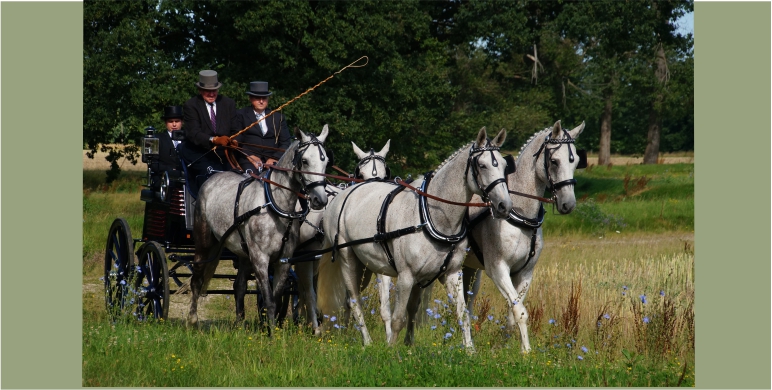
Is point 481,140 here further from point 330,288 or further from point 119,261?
point 119,261

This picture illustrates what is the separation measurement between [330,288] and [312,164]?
157 centimetres

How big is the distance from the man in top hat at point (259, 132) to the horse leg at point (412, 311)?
2.28m

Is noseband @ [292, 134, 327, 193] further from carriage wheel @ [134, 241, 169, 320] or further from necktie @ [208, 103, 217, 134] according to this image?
carriage wheel @ [134, 241, 169, 320]

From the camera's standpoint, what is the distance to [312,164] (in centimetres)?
827

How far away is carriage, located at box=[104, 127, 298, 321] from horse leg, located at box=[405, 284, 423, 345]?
163 cm

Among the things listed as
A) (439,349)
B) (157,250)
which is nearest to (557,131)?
(439,349)

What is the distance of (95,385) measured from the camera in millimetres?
7059

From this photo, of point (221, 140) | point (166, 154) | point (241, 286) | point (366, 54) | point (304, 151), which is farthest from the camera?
point (366, 54)

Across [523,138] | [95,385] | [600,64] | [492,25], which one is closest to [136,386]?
[95,385]

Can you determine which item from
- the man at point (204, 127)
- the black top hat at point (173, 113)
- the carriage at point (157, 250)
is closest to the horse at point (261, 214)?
the carriage at point (157, 250)

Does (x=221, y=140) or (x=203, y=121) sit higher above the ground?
(x=203, y=121)

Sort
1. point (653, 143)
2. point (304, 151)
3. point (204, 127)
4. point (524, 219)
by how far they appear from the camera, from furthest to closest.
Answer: point (653, 143) < point (204, 127) < point (304, 151) < point (524, 219)

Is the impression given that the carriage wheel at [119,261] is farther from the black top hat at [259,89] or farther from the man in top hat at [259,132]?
the black top hat at [259,89]

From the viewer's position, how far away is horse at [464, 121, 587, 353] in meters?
7.90
